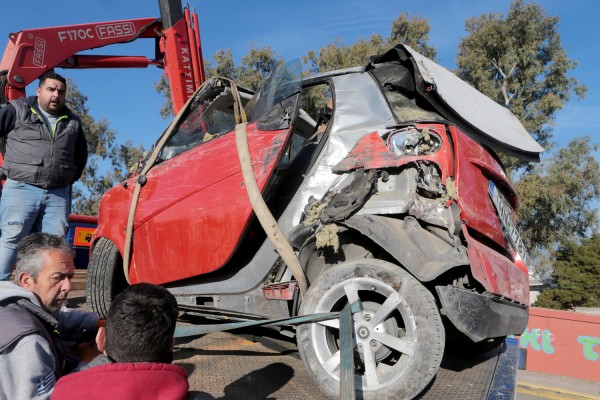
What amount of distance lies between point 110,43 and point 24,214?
302 centimetres

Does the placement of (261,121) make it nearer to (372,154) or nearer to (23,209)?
(372,154)

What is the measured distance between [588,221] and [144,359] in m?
24.9

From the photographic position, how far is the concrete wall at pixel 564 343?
12.5 meters

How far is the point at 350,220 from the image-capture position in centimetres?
245

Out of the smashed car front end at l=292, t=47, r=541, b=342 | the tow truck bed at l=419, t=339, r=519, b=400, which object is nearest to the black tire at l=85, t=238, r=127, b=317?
the smashed car front end at l=292, t=47, r=541, b=342

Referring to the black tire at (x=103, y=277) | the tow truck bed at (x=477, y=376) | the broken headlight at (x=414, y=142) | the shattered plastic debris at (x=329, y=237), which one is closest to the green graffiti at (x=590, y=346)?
the tow truck bed at (x=477, y=376)

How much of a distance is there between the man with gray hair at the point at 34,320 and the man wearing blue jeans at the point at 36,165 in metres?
1.59

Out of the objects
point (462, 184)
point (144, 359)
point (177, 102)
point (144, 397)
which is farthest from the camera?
point (177, 102)

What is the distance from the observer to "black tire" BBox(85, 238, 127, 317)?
3.41 m

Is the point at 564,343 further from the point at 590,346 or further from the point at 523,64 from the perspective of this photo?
the point at 523,64

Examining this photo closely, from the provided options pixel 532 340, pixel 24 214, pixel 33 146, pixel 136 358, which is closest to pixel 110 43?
pixel 33 146

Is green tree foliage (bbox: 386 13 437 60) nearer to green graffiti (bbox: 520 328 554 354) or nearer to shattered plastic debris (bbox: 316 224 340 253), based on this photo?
green graffiti (bbox: 520 328 554 354)

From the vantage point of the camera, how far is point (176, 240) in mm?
3105

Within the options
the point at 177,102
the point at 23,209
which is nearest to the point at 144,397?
the point at 23,209
